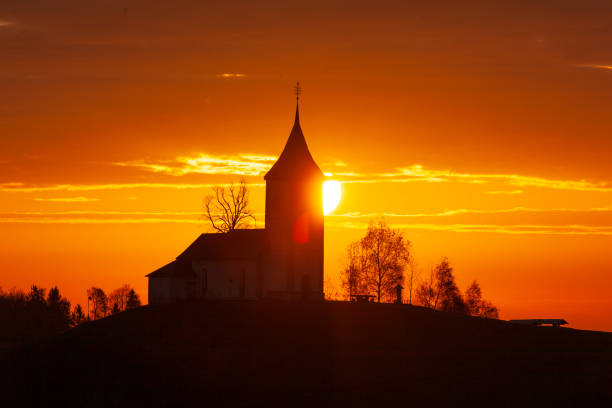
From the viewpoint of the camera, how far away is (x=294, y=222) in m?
83.1

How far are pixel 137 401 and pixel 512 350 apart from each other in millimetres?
25289

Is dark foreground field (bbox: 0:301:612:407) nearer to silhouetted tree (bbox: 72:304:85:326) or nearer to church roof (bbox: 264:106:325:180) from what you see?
church roof (bbox: 264:106:325:180)

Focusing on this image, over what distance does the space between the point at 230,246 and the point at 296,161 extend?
9.76 meters

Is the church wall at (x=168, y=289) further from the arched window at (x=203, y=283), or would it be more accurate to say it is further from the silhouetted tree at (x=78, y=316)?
the silhouetted tree at (x=78, y=316)

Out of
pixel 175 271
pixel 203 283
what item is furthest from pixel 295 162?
pixel 175 271

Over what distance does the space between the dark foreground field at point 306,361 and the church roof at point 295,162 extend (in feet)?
46.0

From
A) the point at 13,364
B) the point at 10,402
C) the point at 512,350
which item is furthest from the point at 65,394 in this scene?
the point at 512,350

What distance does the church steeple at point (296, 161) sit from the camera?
3290 inches

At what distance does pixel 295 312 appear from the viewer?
232ft

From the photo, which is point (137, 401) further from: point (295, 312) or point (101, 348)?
point (295, 312)

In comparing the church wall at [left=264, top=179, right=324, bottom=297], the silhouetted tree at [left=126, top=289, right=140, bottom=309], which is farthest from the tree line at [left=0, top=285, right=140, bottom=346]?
the church wall at [left=264, top=179, right=324, bottom=297]

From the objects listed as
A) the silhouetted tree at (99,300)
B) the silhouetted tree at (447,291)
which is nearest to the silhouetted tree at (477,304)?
the silhouetted tree at (447,291)

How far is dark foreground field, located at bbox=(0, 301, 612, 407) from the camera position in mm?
53750

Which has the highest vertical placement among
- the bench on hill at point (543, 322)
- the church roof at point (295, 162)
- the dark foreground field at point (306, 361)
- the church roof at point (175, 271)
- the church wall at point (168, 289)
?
the church roof at point (295, 162)
